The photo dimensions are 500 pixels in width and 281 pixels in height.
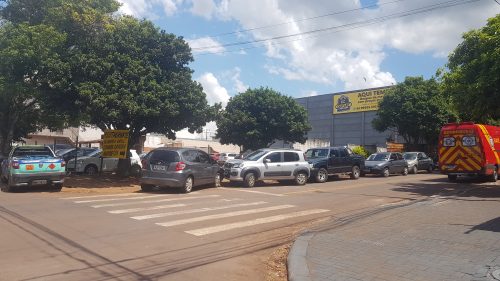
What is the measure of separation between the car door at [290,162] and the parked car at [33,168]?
9.22 metres

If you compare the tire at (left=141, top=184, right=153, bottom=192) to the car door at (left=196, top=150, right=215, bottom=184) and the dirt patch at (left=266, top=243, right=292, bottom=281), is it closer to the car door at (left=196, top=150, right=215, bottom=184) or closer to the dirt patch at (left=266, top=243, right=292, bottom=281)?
the car door at (left=196, top=150, right=215, bottom=184)

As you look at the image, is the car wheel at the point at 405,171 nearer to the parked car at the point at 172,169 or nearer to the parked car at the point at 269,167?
the parked car at the point at 269,167

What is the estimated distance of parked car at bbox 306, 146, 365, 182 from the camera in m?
21.7

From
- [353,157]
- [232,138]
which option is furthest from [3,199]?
[232,138]

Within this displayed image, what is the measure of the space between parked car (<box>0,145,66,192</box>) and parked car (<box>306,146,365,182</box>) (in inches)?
451

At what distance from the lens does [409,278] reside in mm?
6051

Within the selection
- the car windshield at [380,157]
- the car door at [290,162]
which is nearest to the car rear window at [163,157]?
the car door at [290,162]

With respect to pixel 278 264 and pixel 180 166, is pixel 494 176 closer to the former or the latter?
pixel 180 166

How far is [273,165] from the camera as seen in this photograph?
1947cm

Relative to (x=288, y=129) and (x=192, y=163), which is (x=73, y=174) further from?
(x=288, y=129)

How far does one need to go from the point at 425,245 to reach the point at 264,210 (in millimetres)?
5131

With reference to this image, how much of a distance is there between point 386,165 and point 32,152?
1920cm

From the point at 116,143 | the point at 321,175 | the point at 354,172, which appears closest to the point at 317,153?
the point at 321,175

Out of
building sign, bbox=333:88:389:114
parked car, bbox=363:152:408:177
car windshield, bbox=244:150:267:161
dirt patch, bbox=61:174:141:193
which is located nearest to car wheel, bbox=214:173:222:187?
car windshield, bbox=244:150:267:161
